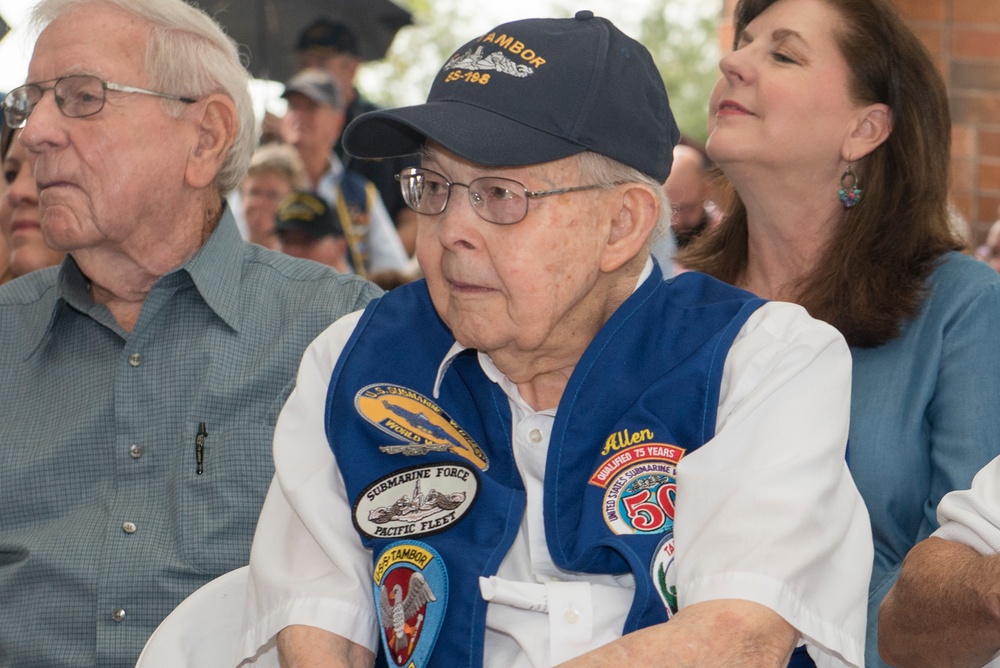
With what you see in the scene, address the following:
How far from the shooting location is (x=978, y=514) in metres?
1.84

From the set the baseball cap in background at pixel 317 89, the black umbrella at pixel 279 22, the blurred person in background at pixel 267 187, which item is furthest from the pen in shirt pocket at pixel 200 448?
the black umbrella at pixel 279 22

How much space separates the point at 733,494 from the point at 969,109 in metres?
3.67

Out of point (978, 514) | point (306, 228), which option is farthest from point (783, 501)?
point (306, 228)

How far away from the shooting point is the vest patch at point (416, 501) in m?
1.91

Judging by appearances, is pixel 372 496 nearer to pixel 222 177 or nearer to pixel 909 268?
pixel 222 177

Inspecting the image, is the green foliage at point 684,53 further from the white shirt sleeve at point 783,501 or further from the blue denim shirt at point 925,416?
the white shirt sleeve at point 783,501

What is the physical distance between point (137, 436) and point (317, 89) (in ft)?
11.7

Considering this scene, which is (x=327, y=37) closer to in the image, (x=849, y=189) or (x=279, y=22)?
(x=279, y=22)

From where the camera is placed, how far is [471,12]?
65.5 ft

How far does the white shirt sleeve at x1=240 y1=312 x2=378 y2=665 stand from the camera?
76.9 inches

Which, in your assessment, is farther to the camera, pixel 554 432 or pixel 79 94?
pixel 79 94

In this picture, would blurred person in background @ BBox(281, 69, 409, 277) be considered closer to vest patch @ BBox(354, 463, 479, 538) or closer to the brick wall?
the brick wall

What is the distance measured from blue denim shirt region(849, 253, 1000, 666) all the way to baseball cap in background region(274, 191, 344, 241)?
3.09 meters

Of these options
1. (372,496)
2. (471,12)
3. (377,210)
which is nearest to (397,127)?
(372,496)
